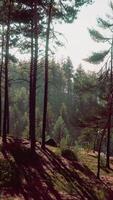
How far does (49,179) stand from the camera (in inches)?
689

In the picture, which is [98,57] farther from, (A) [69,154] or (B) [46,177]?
(B) [46,177]

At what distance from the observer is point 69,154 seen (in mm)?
23562

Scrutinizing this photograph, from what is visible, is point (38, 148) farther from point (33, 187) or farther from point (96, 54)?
point (96, 54)

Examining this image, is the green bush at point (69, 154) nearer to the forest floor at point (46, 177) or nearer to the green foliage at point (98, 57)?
the forest floor at point (46, 177)

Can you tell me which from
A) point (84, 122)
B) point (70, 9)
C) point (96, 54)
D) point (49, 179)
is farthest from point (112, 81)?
point (49, 179)

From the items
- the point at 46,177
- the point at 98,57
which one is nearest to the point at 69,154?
the point at 46,177

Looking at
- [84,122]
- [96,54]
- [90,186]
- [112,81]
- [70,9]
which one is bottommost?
[90,186]

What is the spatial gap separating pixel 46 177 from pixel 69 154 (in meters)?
5.97

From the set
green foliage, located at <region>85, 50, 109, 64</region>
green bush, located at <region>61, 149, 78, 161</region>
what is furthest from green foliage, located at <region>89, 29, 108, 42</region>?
green bush, located at <region>61, 149, 78, 161</region>

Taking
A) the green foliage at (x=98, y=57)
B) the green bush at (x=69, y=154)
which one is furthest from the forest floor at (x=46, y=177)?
the green foliage at (x=98, y=57)

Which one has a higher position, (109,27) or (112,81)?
(109,27)

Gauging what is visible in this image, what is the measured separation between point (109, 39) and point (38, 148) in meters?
10.6

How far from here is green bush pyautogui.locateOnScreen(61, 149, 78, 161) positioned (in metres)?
23.2

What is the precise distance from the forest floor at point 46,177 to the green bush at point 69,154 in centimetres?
42
